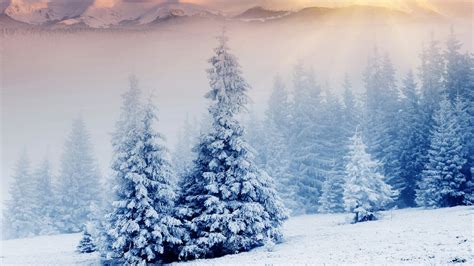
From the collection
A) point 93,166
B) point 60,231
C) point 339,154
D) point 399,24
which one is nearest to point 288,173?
point 339,154

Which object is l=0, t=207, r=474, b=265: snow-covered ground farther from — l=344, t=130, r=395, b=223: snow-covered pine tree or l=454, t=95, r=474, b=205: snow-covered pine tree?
l=454, t=95, r=474, b=205: snow-covered pine tree

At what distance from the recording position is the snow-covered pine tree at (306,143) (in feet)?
169

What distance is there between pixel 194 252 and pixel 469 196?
2363 centimetres

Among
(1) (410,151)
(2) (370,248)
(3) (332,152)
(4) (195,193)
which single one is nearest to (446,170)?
(1) (410,151)

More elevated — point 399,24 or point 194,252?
point 399,24

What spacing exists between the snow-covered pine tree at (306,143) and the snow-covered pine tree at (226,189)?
75.6 ft

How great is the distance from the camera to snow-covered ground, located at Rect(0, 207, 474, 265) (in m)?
18.9

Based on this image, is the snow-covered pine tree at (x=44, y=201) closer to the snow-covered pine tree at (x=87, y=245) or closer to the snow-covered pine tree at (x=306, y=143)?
the snow-covered pine tree at (x=87, y=245)

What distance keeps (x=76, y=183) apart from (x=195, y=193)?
3216 cm

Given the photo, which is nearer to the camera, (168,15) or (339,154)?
(339,154)

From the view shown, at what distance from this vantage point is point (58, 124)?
19100cm

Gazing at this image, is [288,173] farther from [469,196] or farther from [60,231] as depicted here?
[60,231]

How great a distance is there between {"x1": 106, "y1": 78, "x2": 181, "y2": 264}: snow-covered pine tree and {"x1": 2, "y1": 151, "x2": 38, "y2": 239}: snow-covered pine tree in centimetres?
3559

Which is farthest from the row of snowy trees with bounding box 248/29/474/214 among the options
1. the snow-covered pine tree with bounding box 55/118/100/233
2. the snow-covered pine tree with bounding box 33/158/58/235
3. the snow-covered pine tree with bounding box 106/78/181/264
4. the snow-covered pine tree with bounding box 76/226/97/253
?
the snow-covered pine tree with bounding box 33/158/58/235
